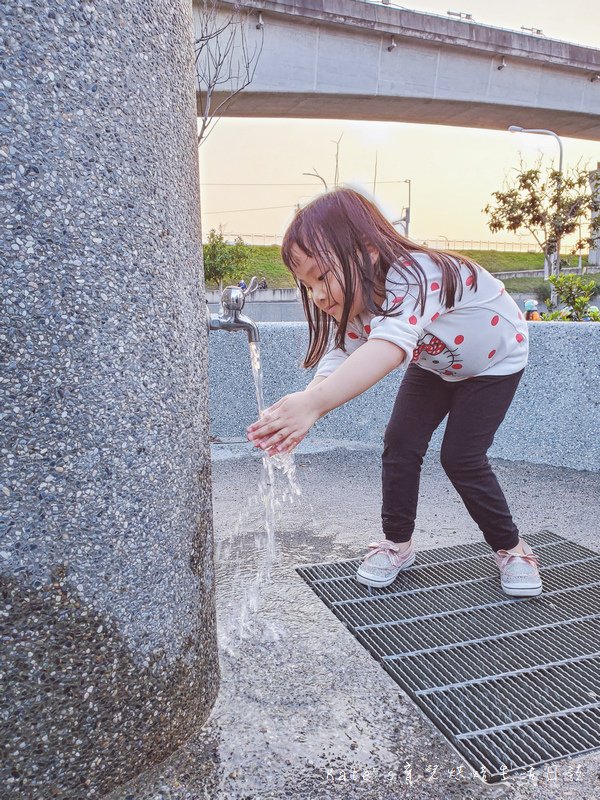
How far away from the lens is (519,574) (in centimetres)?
219

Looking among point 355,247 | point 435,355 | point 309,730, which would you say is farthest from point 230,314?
point 309,730

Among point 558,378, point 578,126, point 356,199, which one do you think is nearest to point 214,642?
point 356,199

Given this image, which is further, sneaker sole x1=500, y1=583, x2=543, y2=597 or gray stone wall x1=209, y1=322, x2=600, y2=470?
gray stone wall x1=209, y1=322, x2=600, y2=470

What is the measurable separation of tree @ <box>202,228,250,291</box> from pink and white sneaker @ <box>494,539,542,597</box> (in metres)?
28.4

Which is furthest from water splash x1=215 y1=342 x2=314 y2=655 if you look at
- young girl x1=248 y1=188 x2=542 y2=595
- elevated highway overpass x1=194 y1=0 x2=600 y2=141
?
elevated highway overpass x1=194 y1=0 x2=600 y2=141

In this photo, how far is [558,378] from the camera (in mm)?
3803

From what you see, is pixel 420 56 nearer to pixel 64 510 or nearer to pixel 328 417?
pixel 328 417

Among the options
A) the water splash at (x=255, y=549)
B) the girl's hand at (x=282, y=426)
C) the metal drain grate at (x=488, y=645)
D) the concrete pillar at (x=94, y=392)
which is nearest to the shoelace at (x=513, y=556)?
the metal drain grate at (x=488, y=645)

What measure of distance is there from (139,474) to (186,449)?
0.15 meters

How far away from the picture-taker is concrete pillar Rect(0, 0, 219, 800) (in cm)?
105

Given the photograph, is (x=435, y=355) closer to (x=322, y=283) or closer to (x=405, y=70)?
(x=322, y=283)

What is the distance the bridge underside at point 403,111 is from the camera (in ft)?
48.5

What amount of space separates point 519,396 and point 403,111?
14.8 m

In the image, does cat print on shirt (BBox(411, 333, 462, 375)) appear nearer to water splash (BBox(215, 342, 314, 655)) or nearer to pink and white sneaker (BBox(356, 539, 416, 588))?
water splash (BBox(215, 342, 314, 655))
